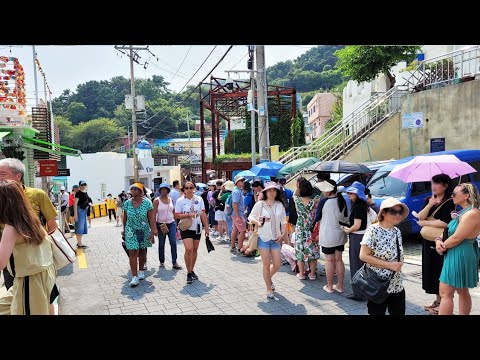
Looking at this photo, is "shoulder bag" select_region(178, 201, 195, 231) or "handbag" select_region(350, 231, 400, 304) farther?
"shoulder bag" select_region(178, 201, 195, 231)

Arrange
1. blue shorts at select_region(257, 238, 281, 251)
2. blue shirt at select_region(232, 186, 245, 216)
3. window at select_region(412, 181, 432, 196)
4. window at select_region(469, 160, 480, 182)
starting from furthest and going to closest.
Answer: window at select_region(469, 160, 480, 182) < window at select_region(412, 181, 432, 196) < blue shirt at select_region(232, 186, 245, 216) < blue shorts at select_region(257, 238, 281, 251)

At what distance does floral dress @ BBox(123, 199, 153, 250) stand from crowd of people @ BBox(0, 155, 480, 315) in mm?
16

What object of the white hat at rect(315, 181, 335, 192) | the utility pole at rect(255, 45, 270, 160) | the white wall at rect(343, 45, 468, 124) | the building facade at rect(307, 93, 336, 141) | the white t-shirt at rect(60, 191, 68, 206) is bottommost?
the white t-shirt at rect(60, 191, 68, 206)

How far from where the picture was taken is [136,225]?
638cm

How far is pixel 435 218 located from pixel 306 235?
2.24 m

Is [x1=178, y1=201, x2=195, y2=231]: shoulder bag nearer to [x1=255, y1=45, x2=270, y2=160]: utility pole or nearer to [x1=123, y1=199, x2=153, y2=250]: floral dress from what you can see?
[x1=123, y1=199, x2=153, y2=250]: floral dress

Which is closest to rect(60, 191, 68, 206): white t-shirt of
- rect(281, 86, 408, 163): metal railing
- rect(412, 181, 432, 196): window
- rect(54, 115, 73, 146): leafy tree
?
rect(281, 86, 408, 163): metal railing

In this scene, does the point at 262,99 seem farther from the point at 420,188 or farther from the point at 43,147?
the point at 43,147

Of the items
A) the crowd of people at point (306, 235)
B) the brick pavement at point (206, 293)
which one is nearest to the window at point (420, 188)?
the brick pavement at point (206, 293)

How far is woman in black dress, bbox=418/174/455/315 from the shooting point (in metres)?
4.47

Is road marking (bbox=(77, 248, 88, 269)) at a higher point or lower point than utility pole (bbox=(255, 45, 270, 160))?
lower

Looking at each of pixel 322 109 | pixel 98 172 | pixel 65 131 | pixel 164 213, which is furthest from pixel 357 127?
pixel 65 131
